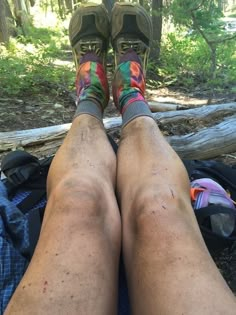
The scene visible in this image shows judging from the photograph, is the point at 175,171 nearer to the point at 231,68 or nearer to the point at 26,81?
the point at 26,81

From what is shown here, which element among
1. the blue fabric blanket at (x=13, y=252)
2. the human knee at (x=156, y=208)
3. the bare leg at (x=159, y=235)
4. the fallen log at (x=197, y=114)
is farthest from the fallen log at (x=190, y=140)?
the human knee at (x=156, y=208)

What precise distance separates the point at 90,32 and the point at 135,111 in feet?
3.12

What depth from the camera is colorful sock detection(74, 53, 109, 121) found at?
1930 millimetres

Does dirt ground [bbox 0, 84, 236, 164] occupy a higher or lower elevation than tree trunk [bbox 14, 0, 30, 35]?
lower

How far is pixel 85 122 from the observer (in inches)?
68.6

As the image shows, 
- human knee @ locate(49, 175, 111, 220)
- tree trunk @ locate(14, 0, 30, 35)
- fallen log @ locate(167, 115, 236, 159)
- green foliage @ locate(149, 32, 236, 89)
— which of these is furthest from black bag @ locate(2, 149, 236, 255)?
tree trunk @ locate(14, 0, 30, 35)

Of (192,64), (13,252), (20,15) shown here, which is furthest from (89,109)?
(20,15)

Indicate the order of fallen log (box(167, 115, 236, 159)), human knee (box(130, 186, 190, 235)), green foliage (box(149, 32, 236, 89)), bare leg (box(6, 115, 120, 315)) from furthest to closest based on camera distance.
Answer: green foliage (box(149, 32, 236, 89)), fallen log (box(167, 115, 236, 159)), human knee (box(130, 186, 190, 235)), bare leg (box(6, 115, 120, 315))

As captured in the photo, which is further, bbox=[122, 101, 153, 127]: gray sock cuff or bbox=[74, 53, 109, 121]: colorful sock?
bbox=[74, 53, 109, 121]: colorful sock

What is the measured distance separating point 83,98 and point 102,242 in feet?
3.56

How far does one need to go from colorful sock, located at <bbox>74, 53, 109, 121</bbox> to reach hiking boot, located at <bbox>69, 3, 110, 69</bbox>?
0.08 metres

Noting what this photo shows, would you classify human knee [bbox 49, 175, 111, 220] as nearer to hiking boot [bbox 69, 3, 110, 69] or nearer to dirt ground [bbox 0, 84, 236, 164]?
dirt ground [bbox 0, 84, 236, 164]

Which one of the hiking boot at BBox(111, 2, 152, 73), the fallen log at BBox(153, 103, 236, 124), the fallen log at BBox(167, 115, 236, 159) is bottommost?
the fallen log at BBox(167, 115, 236, 159)

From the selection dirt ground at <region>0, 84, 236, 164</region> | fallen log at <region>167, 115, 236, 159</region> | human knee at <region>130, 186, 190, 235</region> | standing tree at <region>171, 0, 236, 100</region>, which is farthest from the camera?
standing tree at <region>171, 0, 236, 100</region>
